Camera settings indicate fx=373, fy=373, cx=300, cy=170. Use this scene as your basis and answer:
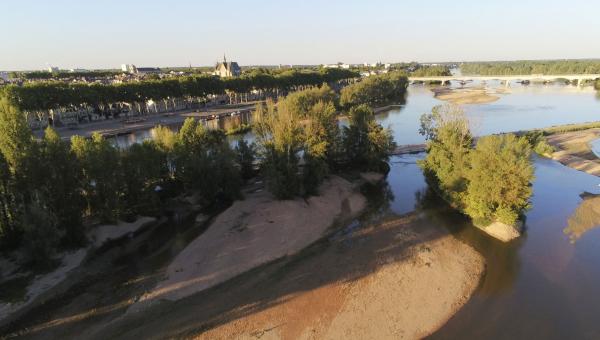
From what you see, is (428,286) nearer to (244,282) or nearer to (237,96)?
(244,282)

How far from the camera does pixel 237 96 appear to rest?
14300cm

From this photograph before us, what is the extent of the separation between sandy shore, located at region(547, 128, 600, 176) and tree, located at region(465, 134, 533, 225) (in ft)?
84.3

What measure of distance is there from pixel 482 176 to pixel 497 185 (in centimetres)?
161

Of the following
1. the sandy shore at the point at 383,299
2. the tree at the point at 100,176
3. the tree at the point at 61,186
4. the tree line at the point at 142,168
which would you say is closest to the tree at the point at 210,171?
the tree line at the point at 142,168

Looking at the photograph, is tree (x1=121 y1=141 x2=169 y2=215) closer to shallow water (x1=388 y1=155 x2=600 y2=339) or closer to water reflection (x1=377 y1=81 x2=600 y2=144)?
shallow water (x1=388 y1=155 x2=600 y2=339)

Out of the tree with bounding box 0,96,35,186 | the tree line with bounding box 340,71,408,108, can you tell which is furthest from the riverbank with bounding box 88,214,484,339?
the tree line with bounding box 340,71,408,108

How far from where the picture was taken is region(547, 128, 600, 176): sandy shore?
53650 millimetres

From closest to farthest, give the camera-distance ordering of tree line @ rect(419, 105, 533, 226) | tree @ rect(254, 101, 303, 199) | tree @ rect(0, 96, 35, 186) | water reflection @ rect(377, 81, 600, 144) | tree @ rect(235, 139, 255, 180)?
tree @ rect(0, 96, 35, 186) < tree line @ rect(419, 105, 533, 226) < tree @ rect(254, 101, 303, 199) < tree @ rect(235, 139, 255, 180) < water reflection @ rect(377, 81, 600, 144)

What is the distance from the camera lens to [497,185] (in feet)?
108

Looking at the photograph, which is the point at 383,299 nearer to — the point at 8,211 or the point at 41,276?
the point at 41,276

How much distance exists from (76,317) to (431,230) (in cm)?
2895

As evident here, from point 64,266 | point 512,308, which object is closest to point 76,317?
point 64,266

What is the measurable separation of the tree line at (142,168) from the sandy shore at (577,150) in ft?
91.5

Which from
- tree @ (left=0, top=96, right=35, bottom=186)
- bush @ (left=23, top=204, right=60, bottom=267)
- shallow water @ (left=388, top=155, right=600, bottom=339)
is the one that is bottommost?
shallow water @ (left=388, top=155, right=600, bottom=339)
